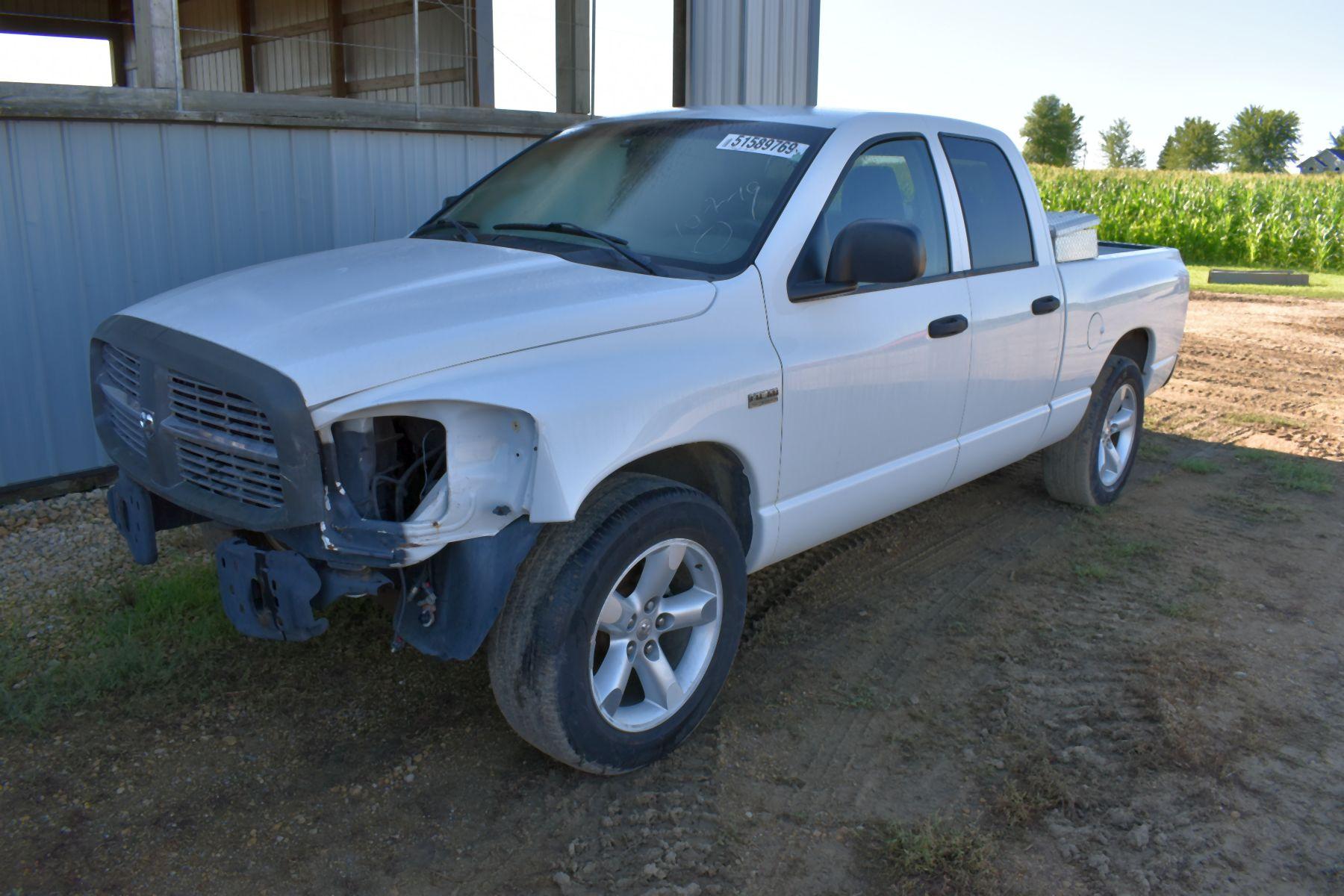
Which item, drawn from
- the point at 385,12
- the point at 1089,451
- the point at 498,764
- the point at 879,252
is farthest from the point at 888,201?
the point at 385,12

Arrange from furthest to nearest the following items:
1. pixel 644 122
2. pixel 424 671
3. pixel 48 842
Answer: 1. pixel 644 122
2. pixel 424 671
3. pixel 48 842

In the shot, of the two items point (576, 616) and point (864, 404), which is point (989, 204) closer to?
point (864, 404)

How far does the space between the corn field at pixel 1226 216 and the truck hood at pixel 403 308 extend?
67.2 feet

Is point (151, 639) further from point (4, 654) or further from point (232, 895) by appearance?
point (232, 895)

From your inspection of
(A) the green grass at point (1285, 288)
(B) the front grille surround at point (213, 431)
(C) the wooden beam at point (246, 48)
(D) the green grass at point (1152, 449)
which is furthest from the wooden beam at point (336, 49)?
(B) the front grille surround at point (213, 431)

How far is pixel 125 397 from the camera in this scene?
3.34 meters

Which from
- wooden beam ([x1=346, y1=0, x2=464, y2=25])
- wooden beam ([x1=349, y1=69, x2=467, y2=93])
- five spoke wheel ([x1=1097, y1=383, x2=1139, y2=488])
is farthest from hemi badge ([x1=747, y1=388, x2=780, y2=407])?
wooden beam ([x1=346, y1=0, x2=464, y2=25])

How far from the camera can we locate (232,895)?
2.79 m

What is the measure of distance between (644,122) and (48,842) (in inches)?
129

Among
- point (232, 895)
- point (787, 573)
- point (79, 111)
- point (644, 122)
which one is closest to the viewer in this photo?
point (232, 895)

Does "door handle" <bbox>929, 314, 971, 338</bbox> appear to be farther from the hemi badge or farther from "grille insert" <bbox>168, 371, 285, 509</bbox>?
"grille insert" <bbox>168, 371, 285, 509</bbox>

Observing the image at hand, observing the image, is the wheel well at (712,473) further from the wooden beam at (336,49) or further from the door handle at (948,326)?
the wooden beam at (336,49)

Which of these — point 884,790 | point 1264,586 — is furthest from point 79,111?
point 1264,586

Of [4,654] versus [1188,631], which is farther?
[1188,631]
